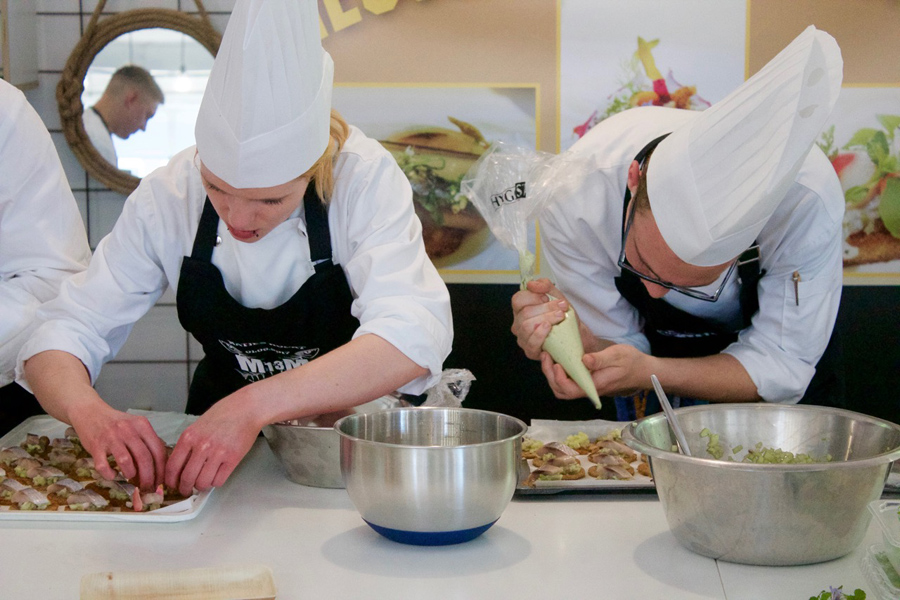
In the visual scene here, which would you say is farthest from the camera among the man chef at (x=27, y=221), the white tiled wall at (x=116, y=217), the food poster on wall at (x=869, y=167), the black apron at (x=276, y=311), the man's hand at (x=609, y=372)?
the white tiled wall at (x=116, y=217)

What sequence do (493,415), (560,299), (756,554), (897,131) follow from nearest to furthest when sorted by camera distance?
1. (756,554)
2. (493,415)
3. (560,299)
4. (897,131)

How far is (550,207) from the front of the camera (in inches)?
82.4

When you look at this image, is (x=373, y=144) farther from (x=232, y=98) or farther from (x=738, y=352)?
(x=738, y=352)

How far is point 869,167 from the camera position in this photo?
9.35ft

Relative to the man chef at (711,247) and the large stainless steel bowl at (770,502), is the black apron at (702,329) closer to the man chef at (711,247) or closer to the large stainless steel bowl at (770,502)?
the man chef at (711,247)

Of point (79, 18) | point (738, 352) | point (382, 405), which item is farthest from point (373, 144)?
point (79, 18)

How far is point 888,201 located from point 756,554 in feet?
6.80

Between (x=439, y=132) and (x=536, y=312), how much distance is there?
1293 millimetres

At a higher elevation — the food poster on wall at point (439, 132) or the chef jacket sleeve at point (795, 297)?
the food poster on wall at point (439, 132)

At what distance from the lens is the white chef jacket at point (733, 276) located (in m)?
1.84

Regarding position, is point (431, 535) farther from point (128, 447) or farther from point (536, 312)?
point (536, 312)

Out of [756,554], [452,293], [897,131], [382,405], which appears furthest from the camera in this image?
[452,293]

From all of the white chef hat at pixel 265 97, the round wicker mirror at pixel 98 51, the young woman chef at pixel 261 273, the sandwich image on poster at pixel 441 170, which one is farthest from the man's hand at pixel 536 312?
the round wicker mirror at pixel 98 51

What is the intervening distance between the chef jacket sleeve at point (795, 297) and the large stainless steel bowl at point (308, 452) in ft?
3.19
